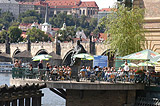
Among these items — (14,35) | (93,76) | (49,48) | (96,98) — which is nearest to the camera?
(96,98)

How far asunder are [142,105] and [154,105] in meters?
0.83

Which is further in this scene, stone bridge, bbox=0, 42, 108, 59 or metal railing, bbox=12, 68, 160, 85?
stone bridge, bbox=0, 42, 108, 59

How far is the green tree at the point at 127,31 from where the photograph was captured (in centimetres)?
3312

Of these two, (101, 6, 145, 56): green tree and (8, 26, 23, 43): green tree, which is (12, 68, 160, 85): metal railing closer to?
(101, 6, 145, 56): green tree

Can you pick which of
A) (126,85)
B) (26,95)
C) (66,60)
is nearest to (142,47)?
(126,85)

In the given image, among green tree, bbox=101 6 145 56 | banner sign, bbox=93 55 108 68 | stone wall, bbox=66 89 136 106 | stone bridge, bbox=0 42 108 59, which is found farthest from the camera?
stone bridge, bbox=0 42 108 59

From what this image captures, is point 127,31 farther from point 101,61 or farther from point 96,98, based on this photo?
point 96,98

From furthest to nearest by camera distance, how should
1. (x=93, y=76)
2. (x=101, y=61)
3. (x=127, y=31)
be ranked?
(x=101, y=61) → (x=127, y=31) → (x=93, y=76)

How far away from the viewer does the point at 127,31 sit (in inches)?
1346

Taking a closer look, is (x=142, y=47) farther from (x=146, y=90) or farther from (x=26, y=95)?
(x=26, y=95)

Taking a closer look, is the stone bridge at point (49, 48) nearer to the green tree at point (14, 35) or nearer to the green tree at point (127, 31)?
the green tree at point (14, 35)

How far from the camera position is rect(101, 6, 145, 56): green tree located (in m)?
33.1

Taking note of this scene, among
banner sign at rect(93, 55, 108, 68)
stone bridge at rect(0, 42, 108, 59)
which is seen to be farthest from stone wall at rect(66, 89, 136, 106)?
stone bridge at rect(0, 42, 108, 59)

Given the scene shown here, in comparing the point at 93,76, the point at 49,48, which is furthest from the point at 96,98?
the point at 49,48
